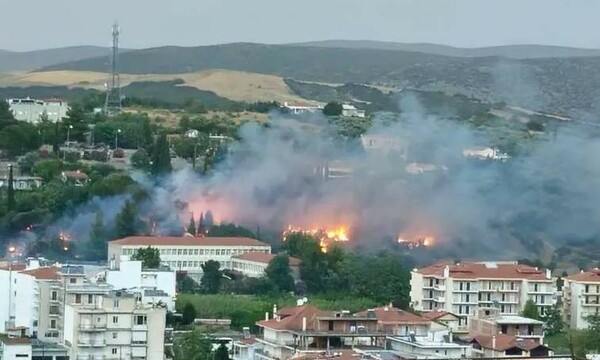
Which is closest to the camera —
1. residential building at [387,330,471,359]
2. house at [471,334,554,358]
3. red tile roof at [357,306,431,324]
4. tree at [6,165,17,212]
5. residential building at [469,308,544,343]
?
residential building at [387,330,471,359]

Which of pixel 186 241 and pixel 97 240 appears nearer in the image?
pixel 186 241

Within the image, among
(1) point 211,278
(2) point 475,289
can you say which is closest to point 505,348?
(2) point 475,289

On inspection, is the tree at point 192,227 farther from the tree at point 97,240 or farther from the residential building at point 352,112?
the residential building at point 352,112

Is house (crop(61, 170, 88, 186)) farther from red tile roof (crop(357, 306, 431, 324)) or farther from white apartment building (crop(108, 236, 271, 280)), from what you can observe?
red tile roof (crop(357, 306, 431, 324))

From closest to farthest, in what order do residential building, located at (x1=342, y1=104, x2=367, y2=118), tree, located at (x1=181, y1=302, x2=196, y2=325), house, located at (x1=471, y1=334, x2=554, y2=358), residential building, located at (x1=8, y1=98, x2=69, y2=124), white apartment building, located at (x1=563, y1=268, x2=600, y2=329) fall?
house, located at (x1=471, y1=334, x2=554, y2=358), tree, located at (x1=181, y1=302, x2=196, y2=325), white apartment building, located at (x1=563, y1=268, x2=600, y2=329), residential building, located at (x1=342, y1=104, x2=367, y2=118), residential building, located at (x1=8, y1=98, x2=69, y2=124)

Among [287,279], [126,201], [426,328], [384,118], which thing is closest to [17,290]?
[426,328]

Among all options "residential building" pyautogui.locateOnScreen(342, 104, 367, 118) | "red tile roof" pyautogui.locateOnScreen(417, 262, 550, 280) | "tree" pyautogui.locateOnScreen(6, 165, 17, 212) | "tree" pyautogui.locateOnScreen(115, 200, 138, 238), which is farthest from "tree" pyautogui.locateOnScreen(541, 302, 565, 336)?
"residential building" pyautogui.locateOnScreen(342, 104, 367, 118)

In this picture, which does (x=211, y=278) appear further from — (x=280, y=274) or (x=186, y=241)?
(x=186, y=241)

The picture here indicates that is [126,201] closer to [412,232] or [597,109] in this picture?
[412,232]
